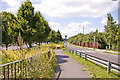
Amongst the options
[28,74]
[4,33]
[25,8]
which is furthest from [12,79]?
[4,33]

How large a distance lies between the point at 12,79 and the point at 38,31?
991 cm

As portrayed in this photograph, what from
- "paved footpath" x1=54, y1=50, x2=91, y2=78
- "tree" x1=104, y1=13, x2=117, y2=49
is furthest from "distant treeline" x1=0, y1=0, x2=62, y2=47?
"tree" x1=104, y1=13, x2=117, y2=49

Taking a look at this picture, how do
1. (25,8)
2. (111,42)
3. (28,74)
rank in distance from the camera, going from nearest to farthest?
(28,74) < (25,8) < (111,42)

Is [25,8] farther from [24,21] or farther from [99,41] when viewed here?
[99,41]

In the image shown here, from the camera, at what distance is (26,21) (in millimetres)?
13156

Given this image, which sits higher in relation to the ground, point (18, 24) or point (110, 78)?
point (18, 24)

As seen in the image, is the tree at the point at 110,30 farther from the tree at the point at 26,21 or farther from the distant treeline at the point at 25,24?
the tree at the point at 26,21

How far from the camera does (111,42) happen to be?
3869 cm

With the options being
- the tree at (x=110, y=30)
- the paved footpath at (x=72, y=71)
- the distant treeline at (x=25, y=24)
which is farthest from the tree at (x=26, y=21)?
the tree at (x=110, y=30)

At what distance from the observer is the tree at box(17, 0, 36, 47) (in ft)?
43.1

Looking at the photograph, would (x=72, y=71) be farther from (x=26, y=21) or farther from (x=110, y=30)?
(x=110, y=30)

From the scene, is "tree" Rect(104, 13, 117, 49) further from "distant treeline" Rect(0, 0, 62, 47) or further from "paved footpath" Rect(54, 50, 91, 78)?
"paved footpath" Rect(54, 50, 91, 78)

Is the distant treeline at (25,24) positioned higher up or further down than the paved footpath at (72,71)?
higher up

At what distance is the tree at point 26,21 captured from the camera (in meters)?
13.1
